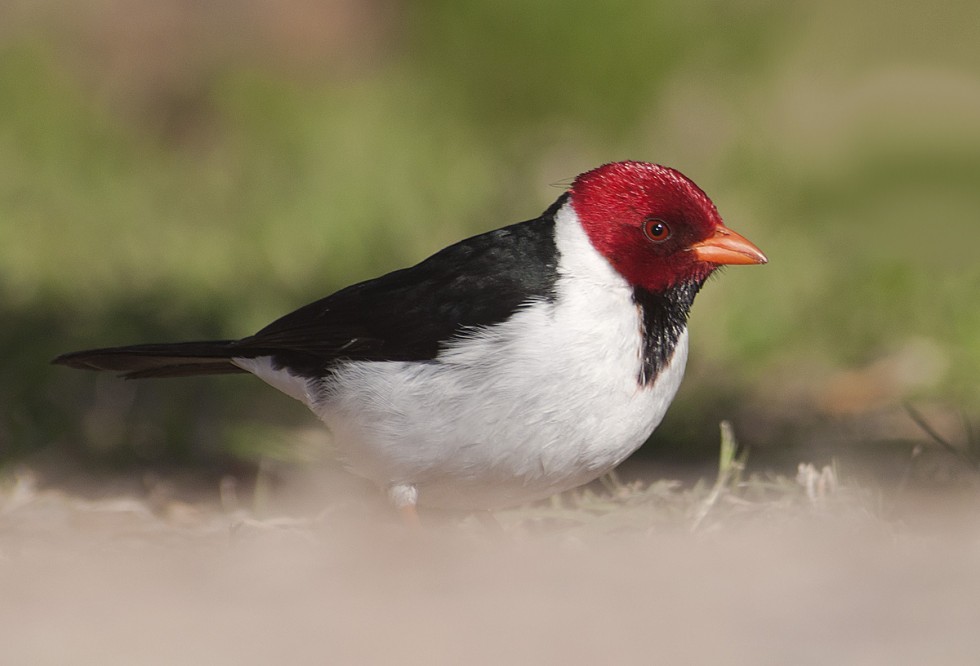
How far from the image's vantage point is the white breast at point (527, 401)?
3.55 meters

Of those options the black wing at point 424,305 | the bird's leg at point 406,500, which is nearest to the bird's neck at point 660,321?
the black wing at point 424,305

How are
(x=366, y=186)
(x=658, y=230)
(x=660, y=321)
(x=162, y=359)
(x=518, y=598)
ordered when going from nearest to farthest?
(x=518, y=598) → (x=660, y=321) → (x=658, y=230) → (x=162, y=359) → (x=366, y=186)

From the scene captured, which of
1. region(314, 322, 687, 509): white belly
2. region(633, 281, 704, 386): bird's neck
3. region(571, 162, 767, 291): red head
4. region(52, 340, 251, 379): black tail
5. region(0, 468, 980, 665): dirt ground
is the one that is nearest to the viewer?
region(0, 468, 980, 665): dirt ground

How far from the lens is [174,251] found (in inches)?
277

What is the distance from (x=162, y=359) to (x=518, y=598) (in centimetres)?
224

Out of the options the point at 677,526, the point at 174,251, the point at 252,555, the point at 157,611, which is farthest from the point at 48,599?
the point at 174,251

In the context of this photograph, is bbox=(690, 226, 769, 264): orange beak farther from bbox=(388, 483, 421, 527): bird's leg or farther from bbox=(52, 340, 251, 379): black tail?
bbox=(52, 340, 251, 379): black tail

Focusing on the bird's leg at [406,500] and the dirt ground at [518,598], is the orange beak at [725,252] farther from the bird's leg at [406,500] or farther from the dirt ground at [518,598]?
the bird's leg at [406,500]

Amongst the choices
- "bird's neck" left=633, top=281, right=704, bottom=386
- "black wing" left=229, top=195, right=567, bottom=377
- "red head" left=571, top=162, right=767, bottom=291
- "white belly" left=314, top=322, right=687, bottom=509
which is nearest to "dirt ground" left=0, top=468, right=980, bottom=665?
"white belly" left=314, top=322, right=687, bottom=509

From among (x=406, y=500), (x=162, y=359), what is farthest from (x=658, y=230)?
(x=162, y=359)

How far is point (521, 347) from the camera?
360 cm

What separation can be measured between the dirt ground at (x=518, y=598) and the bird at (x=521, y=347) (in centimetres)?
23

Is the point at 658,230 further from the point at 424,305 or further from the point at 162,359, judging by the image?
the point at 162,359

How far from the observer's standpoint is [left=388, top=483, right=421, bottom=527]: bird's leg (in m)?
3.89
